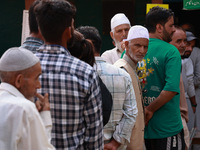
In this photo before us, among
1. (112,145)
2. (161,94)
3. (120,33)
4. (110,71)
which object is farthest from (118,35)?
(112,145)

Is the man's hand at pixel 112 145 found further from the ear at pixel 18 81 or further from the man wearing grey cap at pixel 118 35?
the man wearing grey cap at pixel 118 35

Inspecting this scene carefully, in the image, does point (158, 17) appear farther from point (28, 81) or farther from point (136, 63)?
point (28, 81)

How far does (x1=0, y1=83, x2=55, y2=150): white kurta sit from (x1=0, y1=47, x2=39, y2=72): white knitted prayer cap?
0.59 feet

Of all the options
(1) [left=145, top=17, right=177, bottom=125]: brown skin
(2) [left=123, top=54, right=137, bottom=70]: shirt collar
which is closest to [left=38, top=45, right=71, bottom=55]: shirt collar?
(2) [left=123, top=54, right=137, bottom=70]: shirt collar

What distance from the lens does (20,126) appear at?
1.75 m

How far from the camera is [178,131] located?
3.54 metres

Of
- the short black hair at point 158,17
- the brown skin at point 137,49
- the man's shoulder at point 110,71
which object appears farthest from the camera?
the short black hair at point 158,17

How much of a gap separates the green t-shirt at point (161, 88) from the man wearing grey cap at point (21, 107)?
5.63ft

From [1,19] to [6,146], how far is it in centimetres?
563

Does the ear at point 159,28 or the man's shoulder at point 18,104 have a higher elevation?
the ear at point 159,28

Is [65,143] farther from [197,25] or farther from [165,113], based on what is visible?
[197,25]

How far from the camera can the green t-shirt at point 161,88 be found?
3459mm

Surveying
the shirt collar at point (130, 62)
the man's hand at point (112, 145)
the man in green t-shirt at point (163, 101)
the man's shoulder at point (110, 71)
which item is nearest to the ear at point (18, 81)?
the man's shoulder at point (110, 71)

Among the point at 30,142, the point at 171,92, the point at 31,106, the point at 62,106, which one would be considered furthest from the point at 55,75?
the point at 171,92
